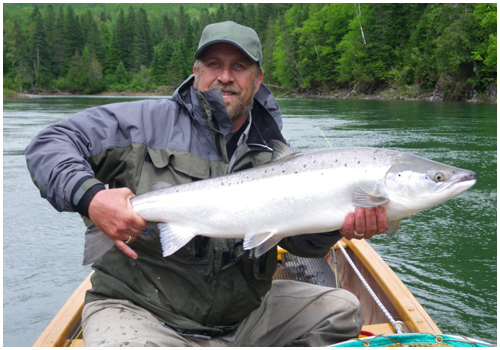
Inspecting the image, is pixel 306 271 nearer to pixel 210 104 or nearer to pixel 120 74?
pixel 210 104

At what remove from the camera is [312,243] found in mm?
3084

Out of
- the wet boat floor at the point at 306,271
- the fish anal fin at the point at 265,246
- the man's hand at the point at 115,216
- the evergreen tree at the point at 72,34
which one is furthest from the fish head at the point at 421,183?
the evergreen tree at the point at 72,34

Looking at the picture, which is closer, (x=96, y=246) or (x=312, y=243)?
(x=96, y=246)

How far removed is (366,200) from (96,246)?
1.43 meters

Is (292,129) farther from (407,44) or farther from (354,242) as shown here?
(407,44)

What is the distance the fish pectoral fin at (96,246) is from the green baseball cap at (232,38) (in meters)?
1.36

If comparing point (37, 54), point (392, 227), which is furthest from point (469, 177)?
point (37, 54)

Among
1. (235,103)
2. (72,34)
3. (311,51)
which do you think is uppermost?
(72,34)

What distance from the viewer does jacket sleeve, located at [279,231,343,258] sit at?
3.03 m

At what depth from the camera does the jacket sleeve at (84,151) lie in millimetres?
2506

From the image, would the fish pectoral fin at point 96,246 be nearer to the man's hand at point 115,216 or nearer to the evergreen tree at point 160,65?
the man's hand at point 115,216

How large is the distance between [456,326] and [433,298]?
60cm

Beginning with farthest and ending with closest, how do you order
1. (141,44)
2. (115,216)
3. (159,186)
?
(141,44), (159,186), (115,216)

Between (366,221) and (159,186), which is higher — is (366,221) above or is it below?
below
